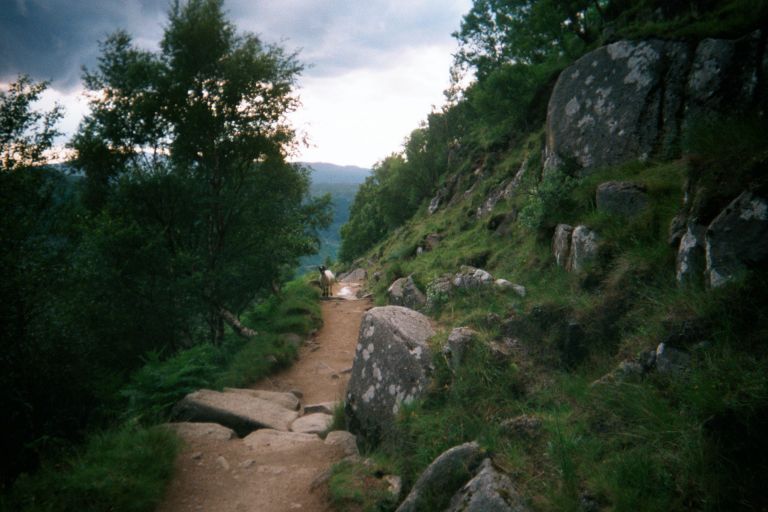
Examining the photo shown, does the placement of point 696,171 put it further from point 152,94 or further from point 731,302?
point 152,94

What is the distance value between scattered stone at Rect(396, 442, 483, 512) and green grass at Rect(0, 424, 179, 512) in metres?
3.79

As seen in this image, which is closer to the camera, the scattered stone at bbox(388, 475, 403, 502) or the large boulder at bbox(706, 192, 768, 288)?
the large boulder at bbox(706, 192, 768, 288)

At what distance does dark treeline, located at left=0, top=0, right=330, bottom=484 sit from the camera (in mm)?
13117

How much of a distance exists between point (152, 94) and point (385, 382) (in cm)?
1504

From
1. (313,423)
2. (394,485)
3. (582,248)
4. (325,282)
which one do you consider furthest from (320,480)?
(325,282)

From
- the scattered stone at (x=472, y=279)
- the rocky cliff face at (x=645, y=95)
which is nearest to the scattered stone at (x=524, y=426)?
the scattered stone at (x=472, y=279)

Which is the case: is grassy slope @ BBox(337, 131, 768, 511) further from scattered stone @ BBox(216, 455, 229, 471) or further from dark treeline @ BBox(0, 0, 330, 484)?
dark treeline @ BBox(0, 0, 330, 484)

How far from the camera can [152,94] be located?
15.4 m

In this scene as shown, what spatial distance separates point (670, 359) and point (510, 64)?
2261 centimetres

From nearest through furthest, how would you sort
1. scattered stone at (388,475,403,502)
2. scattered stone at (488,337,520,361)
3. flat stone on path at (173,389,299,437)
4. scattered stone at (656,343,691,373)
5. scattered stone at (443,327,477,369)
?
scattered stone at (656,343,691,373) < scattered stone at (388,475,403,502) < scattered stone at (488,337,520,361) < scattered stone at (443,327,477,369) < flat stone on path at (173,389,299,437)

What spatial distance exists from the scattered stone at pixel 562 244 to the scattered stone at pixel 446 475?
4617 millimetres

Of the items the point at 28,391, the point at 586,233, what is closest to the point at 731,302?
the point at 586,233

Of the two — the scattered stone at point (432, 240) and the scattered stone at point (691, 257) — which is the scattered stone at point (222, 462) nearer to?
the scattered stone at point (691, 257)

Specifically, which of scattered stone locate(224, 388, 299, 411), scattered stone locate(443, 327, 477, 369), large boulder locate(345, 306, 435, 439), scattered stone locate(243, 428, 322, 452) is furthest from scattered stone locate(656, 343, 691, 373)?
scattered stone locate(224, 388, 299, 411)
